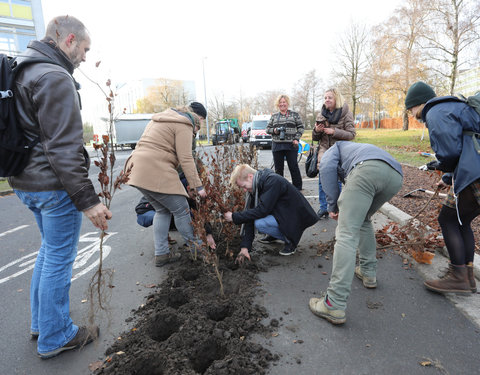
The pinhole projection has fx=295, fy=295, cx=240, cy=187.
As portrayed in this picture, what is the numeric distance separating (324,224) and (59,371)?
3.90 m

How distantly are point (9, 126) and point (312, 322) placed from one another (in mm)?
2571

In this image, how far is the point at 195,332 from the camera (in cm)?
228

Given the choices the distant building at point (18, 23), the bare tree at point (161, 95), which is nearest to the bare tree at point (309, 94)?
the bare tree at point (161, 95)

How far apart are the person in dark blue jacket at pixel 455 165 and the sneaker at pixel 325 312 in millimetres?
1091

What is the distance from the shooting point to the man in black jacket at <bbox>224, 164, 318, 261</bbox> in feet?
10.9

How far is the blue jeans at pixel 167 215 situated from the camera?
10.9ft

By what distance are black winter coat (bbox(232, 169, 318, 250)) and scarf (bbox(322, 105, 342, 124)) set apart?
158 cm

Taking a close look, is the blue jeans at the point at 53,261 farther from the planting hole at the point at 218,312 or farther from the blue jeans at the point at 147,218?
the blue jeans at the point at 147,218

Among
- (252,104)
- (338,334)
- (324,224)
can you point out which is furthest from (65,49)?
(252,104)

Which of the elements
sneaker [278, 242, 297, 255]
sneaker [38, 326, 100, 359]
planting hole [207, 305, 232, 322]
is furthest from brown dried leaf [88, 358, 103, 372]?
sneaker [278, 242, 297, 255]

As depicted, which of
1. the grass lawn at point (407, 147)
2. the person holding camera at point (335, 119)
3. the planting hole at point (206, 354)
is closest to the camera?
the planting hole at point (206, 354)

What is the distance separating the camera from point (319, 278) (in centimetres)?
318

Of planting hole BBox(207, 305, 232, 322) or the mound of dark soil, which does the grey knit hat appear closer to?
the mound of dark soil

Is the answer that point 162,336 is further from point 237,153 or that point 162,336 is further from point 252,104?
point 252,104
